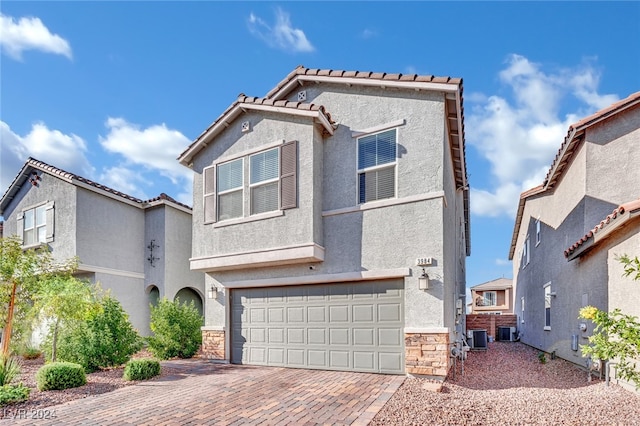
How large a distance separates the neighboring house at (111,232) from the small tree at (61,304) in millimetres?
4979

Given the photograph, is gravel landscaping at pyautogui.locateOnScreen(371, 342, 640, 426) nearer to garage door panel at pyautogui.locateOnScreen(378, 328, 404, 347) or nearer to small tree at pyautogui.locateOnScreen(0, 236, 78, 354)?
garage door panel at pyautogui.locateOnScreen(378, 328, 404, 347)

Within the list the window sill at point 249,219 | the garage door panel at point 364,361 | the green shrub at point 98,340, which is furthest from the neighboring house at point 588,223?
the green shrub at point 98,340

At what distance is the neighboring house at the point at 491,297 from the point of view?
4218cm

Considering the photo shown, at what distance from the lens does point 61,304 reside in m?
10.1

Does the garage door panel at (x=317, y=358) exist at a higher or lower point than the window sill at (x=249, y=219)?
lower

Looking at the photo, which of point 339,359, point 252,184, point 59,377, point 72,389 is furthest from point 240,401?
point 252,184

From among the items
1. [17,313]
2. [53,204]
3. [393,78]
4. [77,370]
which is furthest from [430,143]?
[53,204]

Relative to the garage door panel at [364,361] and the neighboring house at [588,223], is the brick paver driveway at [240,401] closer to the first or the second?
the garage door panel at [364,361]

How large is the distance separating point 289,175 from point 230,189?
2.32 meters

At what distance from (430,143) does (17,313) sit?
41.5 feet

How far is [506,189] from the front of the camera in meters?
21.3

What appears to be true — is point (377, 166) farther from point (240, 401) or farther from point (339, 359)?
point (240, 401)

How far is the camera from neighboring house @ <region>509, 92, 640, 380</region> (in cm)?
863

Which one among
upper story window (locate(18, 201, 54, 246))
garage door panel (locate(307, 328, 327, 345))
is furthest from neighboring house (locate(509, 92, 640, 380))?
upper story window (locate(18, 201, 54, 246))
